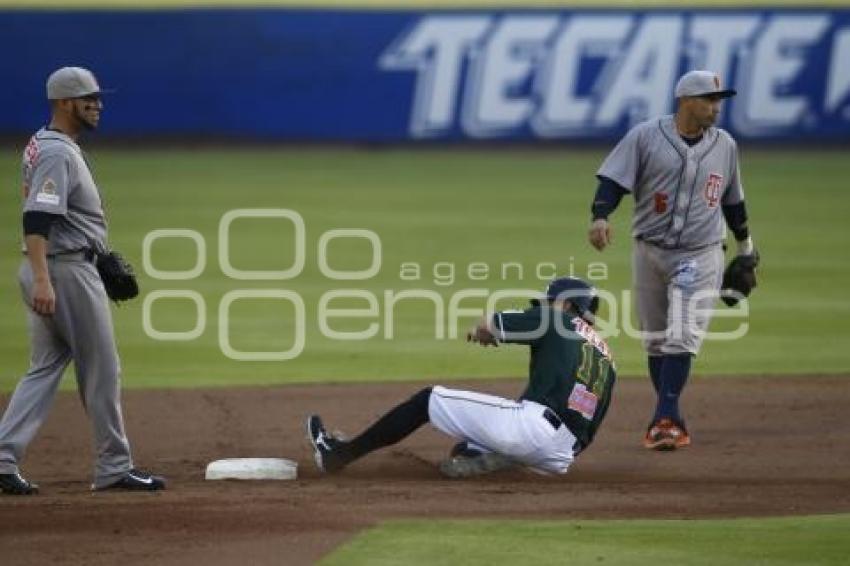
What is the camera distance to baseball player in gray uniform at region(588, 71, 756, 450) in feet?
33.2

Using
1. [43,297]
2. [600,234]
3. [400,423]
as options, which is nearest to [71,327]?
[43,297]

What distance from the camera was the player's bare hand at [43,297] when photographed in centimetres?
815

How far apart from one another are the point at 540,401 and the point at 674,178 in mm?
1861

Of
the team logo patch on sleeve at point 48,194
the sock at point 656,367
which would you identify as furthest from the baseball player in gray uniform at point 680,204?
the team logo patch on sleeve at point 48,194

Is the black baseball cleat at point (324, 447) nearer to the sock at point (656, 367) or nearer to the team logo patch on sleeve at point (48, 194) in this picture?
the team logo patch on sleeve at point (48, 194)

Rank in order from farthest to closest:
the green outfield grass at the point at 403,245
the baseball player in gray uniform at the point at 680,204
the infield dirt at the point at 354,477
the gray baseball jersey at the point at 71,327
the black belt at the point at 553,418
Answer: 1. the green outfield grass at the point at 403,245
2. the baseball player in gray uniform at the point at 680,204
3. the black belt at the point at 553,418
4. the gray baseball jersey at the point at 71,327
5. the infield dirt at the point at 354,477

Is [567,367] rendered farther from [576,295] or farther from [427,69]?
[427,69]

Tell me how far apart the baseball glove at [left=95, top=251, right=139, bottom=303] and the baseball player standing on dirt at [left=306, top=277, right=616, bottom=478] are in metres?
1.32

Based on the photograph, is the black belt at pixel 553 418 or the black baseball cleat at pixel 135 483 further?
the black belt at pixel 553 418

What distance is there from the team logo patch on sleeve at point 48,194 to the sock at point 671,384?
349 cm

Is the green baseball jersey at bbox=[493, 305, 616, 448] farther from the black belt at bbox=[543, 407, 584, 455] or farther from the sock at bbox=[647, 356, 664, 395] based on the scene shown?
the sock at bbox=[647, 356, 664, 395]

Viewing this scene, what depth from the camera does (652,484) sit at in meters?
8.93

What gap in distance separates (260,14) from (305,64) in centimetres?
99

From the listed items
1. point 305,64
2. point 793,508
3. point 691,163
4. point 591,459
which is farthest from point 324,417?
point 305,64
